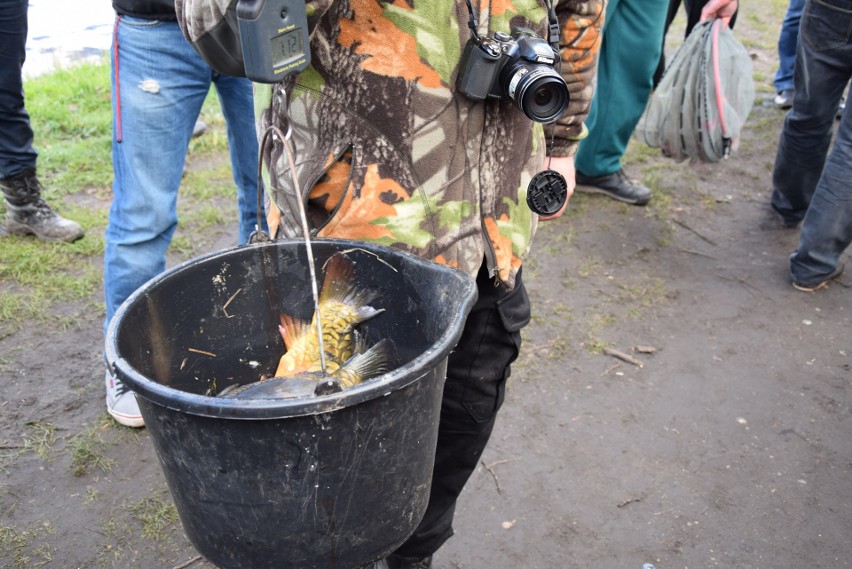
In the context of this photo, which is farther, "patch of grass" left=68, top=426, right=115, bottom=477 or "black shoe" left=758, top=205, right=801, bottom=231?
"black shoe" left=758, top=205, right=801, bottom=231

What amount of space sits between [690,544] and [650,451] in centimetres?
42

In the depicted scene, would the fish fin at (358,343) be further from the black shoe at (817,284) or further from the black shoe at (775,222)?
the black shoe at (775,222)

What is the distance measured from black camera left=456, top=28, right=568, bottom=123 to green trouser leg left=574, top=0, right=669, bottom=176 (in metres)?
2.58

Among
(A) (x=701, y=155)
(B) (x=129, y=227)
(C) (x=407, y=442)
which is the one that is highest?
(C) (x=407, y=442)

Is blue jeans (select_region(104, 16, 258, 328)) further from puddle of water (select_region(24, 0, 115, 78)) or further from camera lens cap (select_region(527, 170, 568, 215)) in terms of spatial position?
puddle of water (select_region(24, 0, 115, 78))

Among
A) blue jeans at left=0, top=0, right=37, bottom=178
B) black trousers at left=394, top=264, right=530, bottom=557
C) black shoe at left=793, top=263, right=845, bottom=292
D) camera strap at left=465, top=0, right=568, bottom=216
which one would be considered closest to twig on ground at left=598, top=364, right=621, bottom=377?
black shoe at left=793, top=263, right=845, bottom=292

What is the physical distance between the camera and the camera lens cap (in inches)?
66.7

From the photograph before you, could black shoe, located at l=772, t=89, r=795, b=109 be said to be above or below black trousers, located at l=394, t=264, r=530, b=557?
below

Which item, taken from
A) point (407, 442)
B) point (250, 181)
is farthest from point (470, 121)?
point (250, 181)

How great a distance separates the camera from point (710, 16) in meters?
3.67

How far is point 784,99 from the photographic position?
5664mm

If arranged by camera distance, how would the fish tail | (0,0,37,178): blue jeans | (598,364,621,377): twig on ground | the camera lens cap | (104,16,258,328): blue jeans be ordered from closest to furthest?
the fish tail
the camera lens cap
(104,16,258,328): blue jeans
(598,364,621,377): twig on ground
(0,0,37,178): blue jeans

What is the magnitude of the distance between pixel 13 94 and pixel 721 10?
329 centimetres

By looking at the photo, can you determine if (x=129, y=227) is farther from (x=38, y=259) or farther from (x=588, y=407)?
(x=588, y=407)
